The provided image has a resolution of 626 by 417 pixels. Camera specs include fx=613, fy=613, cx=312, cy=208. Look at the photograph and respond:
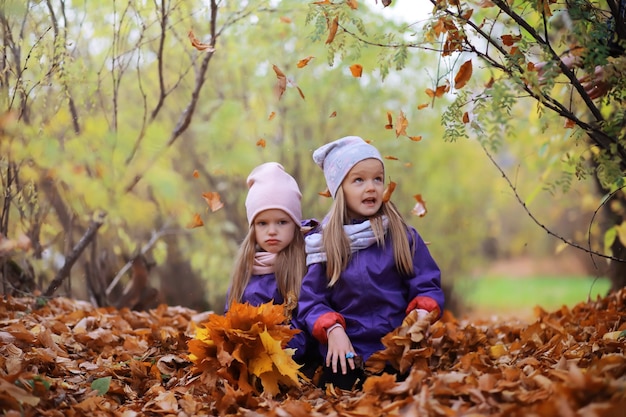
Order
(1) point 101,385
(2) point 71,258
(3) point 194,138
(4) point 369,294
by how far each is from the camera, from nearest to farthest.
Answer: (1) point 101,385
(4) point 369,294
(2) point 71,258
(3) point 194,138

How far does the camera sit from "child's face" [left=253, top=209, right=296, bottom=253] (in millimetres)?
2947

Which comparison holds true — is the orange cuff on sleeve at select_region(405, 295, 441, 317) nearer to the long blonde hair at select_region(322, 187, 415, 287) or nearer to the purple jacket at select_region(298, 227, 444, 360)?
the purple jacket at select_region(298, 227, 444, 360)

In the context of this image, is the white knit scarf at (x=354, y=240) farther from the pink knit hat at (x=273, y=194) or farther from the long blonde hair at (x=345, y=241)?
the pink knit hat at (x=273, y=194)

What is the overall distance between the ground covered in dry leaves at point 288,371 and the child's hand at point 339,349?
11cm

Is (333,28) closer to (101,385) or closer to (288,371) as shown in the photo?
(288,371)

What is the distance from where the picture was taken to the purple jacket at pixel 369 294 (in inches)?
104

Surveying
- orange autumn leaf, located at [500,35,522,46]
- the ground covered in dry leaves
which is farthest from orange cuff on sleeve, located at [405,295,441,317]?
orange autumn leaf, located at [500,35,522,46]

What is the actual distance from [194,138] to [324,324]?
504 cm

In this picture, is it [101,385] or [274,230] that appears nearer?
[101,385]

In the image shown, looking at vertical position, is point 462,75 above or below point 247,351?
above

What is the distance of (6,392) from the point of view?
1904 millimetres

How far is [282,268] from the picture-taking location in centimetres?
289

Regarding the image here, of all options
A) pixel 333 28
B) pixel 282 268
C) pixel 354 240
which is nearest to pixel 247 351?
pixel 282 268

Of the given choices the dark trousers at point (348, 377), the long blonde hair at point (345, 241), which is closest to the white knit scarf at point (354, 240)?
the long blonde hair at point (345, 241)
